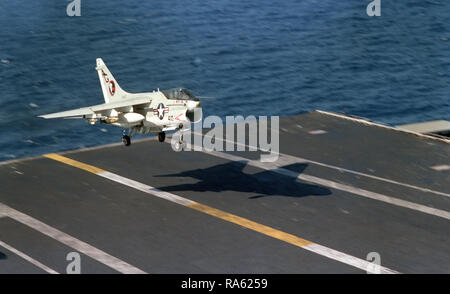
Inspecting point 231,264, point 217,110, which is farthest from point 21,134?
point 231,264

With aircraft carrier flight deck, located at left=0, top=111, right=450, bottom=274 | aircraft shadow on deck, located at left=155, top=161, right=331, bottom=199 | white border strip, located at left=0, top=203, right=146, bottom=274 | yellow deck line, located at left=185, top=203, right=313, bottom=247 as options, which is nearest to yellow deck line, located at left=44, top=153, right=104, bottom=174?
aircraft carrier flight deck, located at left=0, top=111, right=450, bottom=274

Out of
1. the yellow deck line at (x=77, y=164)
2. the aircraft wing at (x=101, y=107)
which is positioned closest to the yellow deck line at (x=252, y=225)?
the aircraft wing at (x=101, y=107)

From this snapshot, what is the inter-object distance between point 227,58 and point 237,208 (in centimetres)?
8108

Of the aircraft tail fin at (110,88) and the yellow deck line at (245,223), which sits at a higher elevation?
the aircraft tail fin at (110,88)

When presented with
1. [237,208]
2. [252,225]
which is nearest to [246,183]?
[237,208]

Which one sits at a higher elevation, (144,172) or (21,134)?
(144,172)

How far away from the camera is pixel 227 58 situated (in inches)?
4776

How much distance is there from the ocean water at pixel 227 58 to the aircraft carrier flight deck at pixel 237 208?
38.4m

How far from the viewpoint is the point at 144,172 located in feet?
162

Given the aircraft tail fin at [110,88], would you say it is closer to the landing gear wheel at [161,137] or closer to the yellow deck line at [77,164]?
the landing gear wheel at [161,137]

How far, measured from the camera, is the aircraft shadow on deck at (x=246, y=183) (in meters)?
45.7

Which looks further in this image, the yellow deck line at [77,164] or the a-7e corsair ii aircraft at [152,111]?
the yellow deck line at [77,164]
